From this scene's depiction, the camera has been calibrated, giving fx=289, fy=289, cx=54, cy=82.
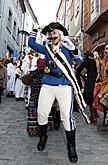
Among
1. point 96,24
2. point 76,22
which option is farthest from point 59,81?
point 76,22

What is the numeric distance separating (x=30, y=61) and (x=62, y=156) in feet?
13.0

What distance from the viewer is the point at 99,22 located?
46.4 ft

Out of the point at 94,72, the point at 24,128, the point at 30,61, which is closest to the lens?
the point at 24,128

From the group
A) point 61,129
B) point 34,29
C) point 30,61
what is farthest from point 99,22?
point 34,29

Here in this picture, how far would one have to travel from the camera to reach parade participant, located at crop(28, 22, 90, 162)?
3.97m

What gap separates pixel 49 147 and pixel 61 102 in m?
0.84

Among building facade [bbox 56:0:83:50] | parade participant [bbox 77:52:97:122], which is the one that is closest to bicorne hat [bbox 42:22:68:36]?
parade participant [bbox 77:52:97:122]

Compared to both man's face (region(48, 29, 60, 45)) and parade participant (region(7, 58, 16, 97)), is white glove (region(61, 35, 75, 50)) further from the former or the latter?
parade participant (region(7, 58, 16, 97))

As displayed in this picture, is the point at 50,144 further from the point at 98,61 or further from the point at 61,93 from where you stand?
the point at 98,61

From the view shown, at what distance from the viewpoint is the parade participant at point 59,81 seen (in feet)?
13.0

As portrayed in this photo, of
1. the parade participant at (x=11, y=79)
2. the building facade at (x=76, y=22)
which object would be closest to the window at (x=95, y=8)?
the building facade at (x=76, y=22)

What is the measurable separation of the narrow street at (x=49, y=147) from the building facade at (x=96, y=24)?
8.25 m

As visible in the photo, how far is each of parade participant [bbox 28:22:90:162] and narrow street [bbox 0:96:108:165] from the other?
0.24m

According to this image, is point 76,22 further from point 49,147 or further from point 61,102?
point 61,102
